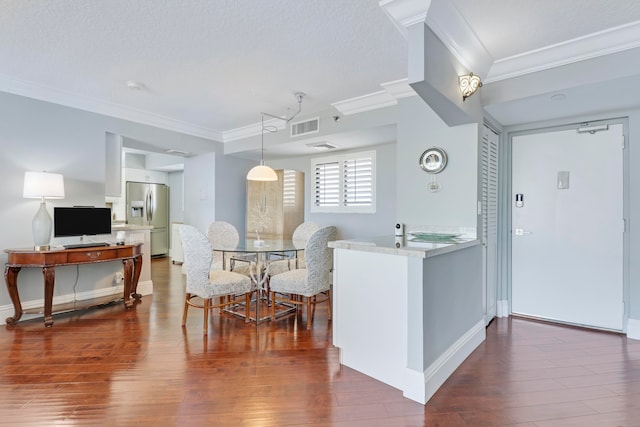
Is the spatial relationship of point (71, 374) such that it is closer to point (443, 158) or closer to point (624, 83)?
point (443, 158)

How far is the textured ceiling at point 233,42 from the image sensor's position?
2080mm

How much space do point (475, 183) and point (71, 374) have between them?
3415 mm

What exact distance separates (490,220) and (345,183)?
215cm

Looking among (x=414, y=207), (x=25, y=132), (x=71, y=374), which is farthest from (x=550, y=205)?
(x=25, y=132)

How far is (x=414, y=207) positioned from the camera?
3.13 metres

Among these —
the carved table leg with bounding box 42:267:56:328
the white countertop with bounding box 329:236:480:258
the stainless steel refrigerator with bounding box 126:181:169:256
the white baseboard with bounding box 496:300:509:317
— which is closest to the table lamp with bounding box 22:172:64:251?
the carved table leg with bounding box 42:267:56:328

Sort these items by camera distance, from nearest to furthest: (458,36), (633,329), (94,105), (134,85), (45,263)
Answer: (458,36)
(633,329)
(45,263)
(134,85)
(94,105)

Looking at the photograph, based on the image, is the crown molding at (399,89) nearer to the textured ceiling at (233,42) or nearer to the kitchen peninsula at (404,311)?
the textured ceiling at (233,42)

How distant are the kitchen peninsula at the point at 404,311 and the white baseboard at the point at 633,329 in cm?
171

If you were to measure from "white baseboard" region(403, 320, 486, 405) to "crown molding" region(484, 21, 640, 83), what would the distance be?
2.21 meters

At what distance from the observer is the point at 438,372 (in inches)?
82.1

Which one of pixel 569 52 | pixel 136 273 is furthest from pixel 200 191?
pixel 569 52

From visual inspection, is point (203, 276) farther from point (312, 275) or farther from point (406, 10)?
point (406, 10)

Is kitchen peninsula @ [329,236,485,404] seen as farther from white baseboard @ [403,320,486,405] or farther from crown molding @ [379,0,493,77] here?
crown molding @ [379,0,493,77]
